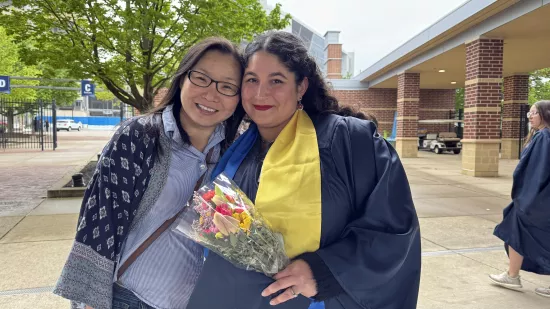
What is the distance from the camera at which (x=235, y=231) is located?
1.29m

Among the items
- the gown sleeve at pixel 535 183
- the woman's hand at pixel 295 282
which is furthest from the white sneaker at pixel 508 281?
the woman's hand at pixel 295 282

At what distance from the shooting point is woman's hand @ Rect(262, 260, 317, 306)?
1360mm

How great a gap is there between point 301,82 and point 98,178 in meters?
0.90

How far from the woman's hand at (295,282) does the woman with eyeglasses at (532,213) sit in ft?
10.2

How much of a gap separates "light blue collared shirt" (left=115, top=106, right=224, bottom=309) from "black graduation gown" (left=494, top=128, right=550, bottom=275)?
3.27 metres

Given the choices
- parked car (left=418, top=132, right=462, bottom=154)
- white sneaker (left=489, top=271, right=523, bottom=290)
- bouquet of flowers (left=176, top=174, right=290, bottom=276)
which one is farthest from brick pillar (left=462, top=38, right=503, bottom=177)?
bouquet of flowers (left=176, top=174, right=290, bottom=276)

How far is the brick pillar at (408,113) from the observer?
55.6ft

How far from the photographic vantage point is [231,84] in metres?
1.73

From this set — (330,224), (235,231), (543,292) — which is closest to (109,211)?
(235,231)

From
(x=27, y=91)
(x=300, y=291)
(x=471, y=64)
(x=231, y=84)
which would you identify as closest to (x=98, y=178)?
(x=231, y=84)

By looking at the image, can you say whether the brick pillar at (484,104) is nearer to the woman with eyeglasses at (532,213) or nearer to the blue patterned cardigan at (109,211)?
the woman with eyeglasses at (532,213)

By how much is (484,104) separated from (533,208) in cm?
821

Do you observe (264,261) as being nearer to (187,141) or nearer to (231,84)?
(187,141)

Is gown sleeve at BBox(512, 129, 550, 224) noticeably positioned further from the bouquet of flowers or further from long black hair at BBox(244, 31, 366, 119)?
the bouquet of flowers
